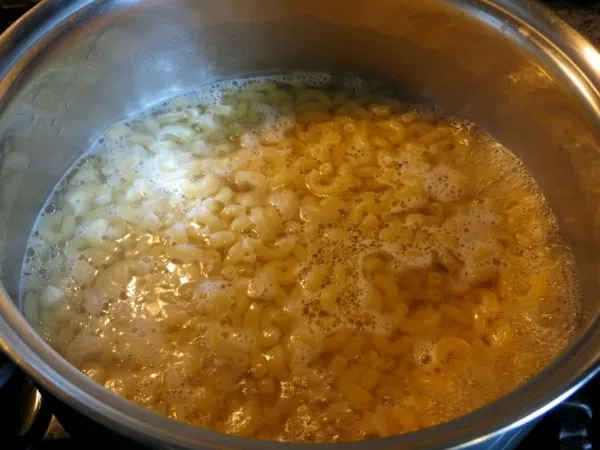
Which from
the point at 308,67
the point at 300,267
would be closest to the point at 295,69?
the point at 308,67

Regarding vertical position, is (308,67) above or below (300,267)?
above

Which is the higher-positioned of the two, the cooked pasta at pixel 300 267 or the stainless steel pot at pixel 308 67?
the stainless steel pot at pixel 308 67

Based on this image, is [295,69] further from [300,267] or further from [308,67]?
[300,267]

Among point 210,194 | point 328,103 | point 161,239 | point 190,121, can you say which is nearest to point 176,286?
point 161,239

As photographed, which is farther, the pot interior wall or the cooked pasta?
the pot interior wall

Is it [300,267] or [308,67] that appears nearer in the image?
[300,267]

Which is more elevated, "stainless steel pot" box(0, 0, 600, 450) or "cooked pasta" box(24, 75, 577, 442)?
"stainless steel pot" box(0, 0, 600, 450)
